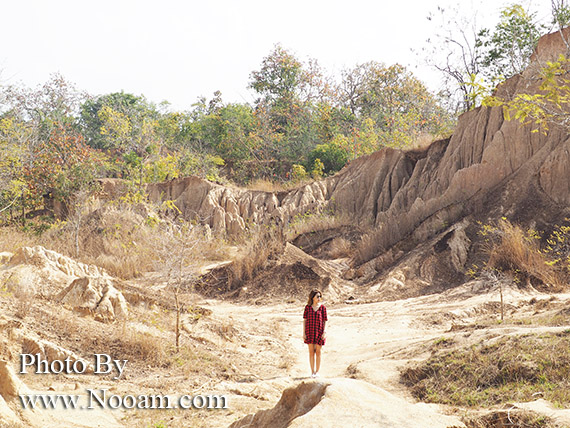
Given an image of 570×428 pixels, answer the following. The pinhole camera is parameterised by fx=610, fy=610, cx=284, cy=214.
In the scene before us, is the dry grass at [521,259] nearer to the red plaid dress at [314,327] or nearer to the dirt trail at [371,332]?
the dirt trail at [371,332]

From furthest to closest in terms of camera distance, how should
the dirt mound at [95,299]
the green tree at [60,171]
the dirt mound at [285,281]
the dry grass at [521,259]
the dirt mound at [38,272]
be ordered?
A: the green tree at [60,171]
the dirt mound at [285,281]
the dry grass at [521,259]
the dirt mound at [38,272]
the dirt mound at [95,299]

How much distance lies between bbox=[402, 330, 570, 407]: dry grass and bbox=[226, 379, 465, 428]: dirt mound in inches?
80.7

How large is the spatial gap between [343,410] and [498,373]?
10.5 feet

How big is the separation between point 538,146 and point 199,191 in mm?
12633

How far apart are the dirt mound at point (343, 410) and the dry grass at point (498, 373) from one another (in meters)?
2.05

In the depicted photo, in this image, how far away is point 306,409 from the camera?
4180 mm

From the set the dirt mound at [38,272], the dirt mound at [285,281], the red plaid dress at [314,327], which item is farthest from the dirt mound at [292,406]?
the dirt mound at [285,281]

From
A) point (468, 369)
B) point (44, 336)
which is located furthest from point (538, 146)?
point (44, 336)

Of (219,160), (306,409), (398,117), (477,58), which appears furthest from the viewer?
(219,160)

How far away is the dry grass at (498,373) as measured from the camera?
5922 mm

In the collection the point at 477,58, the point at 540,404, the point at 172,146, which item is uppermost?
the point at 477,58

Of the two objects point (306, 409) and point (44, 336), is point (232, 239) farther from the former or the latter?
point (306, 409)

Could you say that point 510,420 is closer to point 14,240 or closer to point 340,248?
point 340,248

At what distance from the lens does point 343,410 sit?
3.89 m
